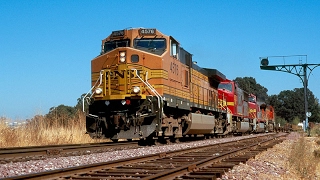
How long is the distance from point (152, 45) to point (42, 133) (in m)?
5.41

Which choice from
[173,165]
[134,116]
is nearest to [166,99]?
[134,116]

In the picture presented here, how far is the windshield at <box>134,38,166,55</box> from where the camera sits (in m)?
15.1

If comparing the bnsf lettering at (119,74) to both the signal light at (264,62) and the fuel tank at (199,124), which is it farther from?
the signal light at (264,62)

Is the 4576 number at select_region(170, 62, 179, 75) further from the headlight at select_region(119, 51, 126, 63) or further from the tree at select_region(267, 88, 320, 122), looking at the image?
the tree at select_region(267, 88, 320, 122)

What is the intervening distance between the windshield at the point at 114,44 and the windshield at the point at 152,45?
321mm

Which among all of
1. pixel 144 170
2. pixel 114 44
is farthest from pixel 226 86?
pixel 144 170

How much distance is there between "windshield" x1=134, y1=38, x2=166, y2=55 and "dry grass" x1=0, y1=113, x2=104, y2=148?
16.2 feet

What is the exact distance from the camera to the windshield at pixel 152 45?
15070 mm

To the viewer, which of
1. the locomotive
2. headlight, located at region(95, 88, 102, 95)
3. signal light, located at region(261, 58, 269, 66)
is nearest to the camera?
the locomotive

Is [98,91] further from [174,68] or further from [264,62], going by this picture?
[264,62]

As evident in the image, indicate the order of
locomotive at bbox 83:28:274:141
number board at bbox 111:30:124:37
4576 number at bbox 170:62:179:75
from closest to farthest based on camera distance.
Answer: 1. locomotive at bbox 83:28:274:141
2. number board at bbox 111:30:124:37
3. 4576 number at bbox 170:62:179:75

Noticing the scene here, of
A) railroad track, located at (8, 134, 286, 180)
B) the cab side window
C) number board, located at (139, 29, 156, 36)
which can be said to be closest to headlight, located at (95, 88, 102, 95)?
number board, located at (139, 29, 156, 36)

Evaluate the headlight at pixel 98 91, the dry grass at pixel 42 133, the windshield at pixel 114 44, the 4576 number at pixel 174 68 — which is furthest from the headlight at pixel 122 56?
the dry grass at pixel 42 133

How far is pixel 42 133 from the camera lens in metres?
16.7
